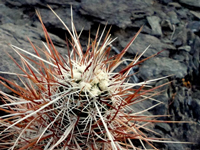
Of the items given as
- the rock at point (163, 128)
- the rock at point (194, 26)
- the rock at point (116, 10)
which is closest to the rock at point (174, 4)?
the rock at point (194, 26)

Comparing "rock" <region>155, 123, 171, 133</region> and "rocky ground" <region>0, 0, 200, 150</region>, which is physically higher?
"rocky ground" <region>0, 0, 200, 150</region>

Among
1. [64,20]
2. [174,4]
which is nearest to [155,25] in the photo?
[174,4]

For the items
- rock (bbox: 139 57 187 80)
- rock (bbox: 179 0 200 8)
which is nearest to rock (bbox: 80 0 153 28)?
rock (bbox: 139 57 187 80)

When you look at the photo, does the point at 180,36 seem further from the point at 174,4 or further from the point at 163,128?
the point at 163,128

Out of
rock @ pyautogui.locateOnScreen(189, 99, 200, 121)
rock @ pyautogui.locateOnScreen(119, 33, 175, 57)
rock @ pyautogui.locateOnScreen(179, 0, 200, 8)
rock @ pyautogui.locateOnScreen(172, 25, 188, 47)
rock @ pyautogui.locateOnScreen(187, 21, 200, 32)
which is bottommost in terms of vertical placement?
rock @ pyautogui.locateOnScreen(189, 99, 200, 121)

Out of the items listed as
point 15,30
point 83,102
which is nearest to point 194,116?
point 83,102

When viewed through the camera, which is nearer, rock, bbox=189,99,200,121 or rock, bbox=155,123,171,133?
rock, bbox=155,123,171,133

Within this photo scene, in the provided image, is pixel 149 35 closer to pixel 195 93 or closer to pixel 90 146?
pixel 195 93

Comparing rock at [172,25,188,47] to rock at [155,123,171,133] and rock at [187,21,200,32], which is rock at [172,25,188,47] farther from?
rock at [155,123,171,133]
